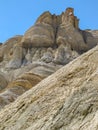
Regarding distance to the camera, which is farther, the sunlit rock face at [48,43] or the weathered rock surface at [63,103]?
the sunlit rock face at [48,43]

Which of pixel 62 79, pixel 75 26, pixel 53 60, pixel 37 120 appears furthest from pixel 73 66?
pixel 75 26

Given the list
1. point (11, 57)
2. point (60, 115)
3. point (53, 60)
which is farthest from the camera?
point (11, 57)

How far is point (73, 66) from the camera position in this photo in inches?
258

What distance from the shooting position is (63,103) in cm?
551

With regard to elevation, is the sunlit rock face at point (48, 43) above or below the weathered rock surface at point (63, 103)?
above

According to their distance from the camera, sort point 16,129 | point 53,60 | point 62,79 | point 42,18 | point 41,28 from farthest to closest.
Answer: point 42,18, point 41,28, point 53,60, point 62,79, point 16,129

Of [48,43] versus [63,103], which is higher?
[48,43]

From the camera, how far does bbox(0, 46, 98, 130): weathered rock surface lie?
5.12 metres

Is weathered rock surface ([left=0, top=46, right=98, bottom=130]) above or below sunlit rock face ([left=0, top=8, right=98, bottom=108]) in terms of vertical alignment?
below

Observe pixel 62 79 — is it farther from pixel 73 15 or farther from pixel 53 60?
pixel 73 15

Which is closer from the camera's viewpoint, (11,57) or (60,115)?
(60,115)

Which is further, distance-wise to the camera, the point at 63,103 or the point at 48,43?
the point at 48,43

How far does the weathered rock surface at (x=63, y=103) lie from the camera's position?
16.8ft

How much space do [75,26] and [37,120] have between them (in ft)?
148
